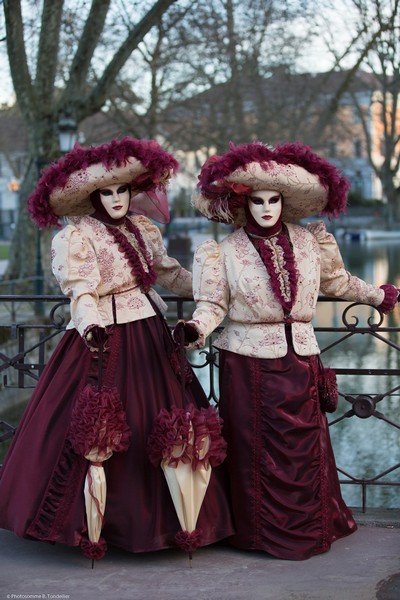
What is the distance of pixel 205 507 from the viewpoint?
3.88 metres

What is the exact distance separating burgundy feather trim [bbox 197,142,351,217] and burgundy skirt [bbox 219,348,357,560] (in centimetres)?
69

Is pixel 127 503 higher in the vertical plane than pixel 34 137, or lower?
lower

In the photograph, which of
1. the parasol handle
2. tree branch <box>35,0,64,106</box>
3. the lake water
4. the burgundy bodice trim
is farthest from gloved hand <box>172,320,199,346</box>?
tree branch <box>35,0,64,106</box>

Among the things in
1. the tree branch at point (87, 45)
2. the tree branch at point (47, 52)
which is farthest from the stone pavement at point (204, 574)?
the tree branch at point (87, 45)

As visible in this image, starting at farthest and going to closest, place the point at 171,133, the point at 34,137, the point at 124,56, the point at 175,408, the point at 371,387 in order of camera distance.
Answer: the point at 171,133 < the point at 34,137 < the point at 124,56 < the point at 371,387 < the point at 175,408

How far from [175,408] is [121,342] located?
1.41 ft

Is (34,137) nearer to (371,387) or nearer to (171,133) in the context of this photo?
(371,387)

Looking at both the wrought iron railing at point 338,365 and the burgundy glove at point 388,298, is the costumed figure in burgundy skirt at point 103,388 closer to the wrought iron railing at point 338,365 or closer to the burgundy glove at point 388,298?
the wrought iron railing at point 338,365

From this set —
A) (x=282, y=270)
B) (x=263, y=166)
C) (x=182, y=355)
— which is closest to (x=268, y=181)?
(x=263, y=166)

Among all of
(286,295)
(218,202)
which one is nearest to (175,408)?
(286,295)

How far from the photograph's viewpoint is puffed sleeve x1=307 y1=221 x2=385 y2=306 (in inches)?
163

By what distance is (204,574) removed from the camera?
3.72m

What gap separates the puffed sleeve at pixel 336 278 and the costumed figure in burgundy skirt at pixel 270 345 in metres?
0.07

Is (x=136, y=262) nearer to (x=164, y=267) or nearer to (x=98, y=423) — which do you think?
(x=164, y=267)
